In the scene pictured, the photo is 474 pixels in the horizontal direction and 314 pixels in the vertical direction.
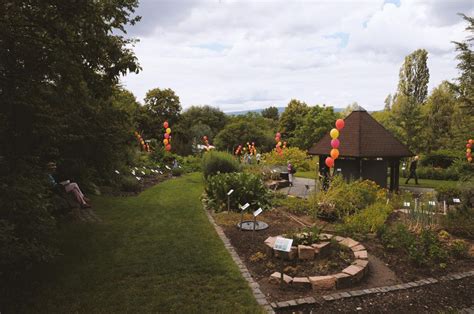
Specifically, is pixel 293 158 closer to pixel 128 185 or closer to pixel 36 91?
pixel 128 185

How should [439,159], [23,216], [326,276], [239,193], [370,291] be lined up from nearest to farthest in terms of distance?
[23,216]
[370,291]
[326,276]
[239,193]
[439,159]

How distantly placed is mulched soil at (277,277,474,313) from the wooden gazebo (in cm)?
694

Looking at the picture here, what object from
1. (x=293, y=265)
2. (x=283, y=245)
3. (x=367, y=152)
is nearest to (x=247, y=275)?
(x=293, y=265)

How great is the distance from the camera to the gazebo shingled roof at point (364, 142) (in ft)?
37.2

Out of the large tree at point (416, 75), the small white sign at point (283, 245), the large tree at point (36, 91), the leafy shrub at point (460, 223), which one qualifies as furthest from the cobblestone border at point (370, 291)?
the large tree at point (416, 75)

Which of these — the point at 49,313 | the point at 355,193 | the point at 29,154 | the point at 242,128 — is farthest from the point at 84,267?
the point at 242,128

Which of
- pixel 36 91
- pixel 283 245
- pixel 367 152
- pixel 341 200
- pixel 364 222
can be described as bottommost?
pixel 364 222

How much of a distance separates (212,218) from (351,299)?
4.55 meters

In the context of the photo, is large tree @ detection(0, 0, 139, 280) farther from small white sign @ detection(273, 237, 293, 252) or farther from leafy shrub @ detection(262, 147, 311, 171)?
leafy shrub @ detection(262, 147, 311, 171)

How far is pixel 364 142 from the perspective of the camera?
11523 millimetres

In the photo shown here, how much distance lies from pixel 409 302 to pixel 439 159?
20.1 meters

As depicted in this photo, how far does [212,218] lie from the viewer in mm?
8273

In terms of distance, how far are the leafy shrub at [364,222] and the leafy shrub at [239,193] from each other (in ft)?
8.60

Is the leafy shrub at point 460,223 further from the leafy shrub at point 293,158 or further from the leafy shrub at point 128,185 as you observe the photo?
the leafy shrub at point 293,158
